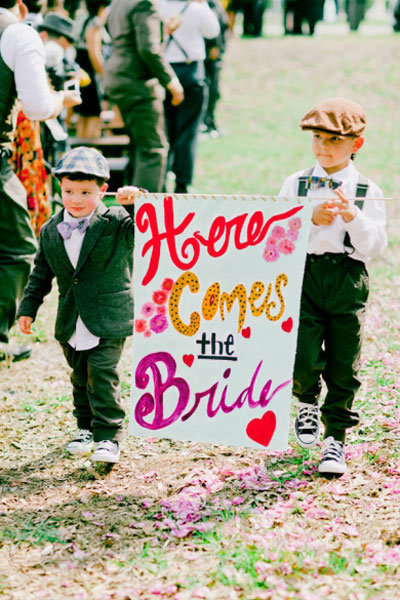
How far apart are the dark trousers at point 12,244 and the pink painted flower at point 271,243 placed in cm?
199

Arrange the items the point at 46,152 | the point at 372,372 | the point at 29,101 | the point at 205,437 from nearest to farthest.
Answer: the point at 205,437
the point at 29,101
the point at 372,372
the point at 46,152

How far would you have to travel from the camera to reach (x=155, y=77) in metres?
7.41

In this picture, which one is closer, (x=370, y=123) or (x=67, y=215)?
(x=67, y=215)

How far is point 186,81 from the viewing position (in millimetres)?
8602

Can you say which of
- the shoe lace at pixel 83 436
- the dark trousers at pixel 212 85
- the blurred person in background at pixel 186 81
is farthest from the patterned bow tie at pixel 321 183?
the dark trousers at pixel 212 85

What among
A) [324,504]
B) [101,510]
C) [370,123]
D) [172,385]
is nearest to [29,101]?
[172,385]

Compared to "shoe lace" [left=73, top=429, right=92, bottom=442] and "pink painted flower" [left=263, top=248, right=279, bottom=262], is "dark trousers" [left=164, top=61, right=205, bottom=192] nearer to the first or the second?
"shoe lace" [left=73, top=429, right=92, bottom=442]

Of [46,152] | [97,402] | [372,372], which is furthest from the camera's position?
[46,152]

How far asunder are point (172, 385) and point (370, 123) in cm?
1228

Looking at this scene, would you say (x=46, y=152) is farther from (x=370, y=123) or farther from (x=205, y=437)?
(x=370, y=123)

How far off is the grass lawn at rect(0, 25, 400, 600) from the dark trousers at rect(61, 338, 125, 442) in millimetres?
235

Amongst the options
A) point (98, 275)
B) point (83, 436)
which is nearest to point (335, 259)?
point (98, 275)

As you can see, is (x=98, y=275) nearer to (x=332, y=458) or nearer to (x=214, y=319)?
(x=214, y=319)

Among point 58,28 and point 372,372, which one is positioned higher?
point 58,28
